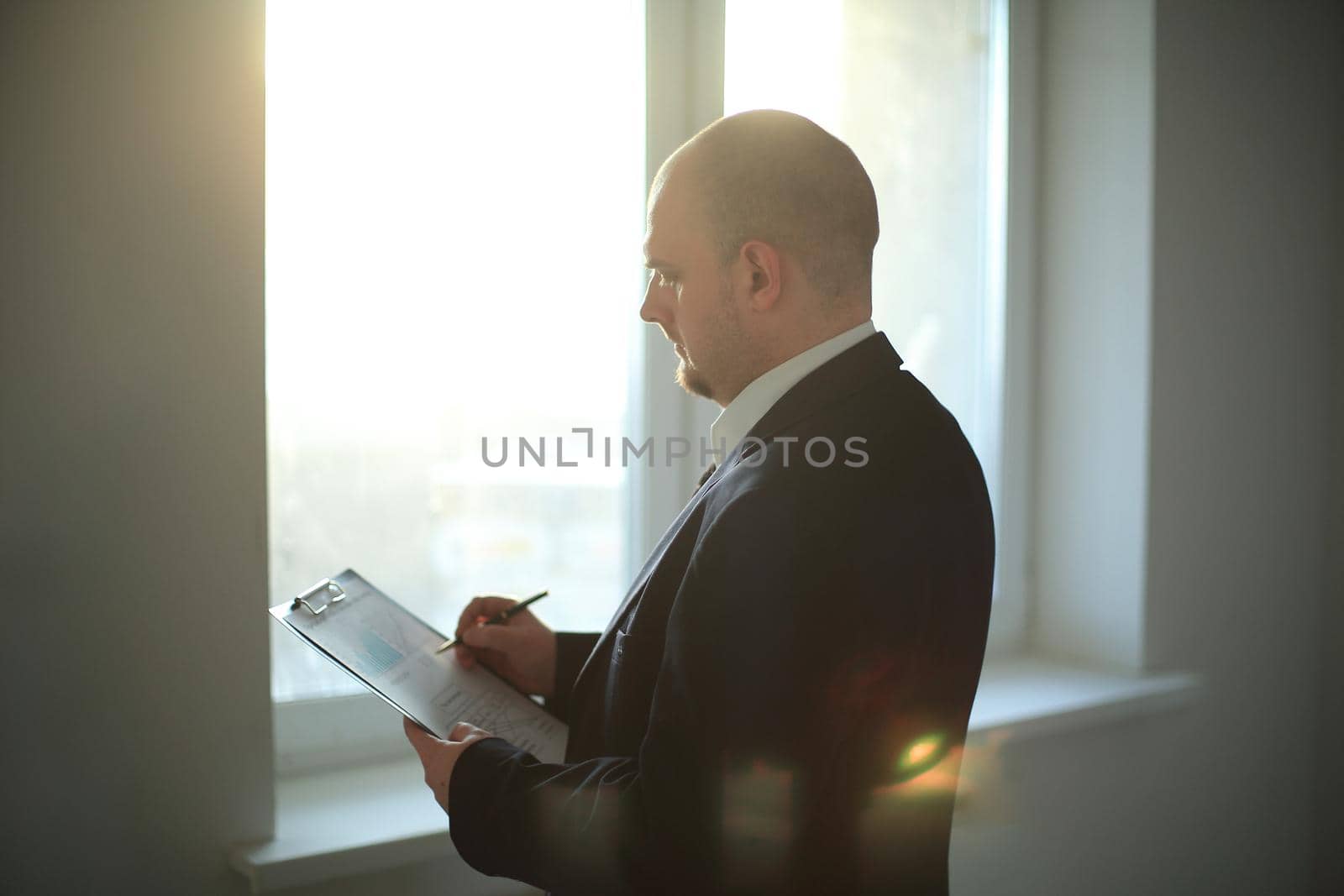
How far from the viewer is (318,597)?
41.9 inches

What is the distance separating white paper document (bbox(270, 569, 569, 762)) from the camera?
1.00 meters

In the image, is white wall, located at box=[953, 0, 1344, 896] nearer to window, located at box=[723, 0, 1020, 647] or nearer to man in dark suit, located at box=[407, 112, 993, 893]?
window, located at box=[723, 0, 1020, 647]

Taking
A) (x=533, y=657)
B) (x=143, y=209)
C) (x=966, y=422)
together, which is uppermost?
(x=143, y=209)

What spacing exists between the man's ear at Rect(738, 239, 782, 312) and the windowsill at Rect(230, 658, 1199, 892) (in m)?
0.81

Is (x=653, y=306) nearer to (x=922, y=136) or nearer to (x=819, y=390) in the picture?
(x=819, y=390)

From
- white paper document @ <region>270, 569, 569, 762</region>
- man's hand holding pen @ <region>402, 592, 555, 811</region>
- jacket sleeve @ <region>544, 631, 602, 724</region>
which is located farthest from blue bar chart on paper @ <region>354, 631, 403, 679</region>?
jacket sleeve @ <region>544, 631, 602, 724</region>

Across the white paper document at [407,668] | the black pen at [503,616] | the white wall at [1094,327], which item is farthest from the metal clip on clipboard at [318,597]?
the white wall at [1094,327]

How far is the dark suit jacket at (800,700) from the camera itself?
802 mm

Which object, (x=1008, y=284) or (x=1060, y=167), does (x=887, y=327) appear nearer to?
(x=1008, y=284)

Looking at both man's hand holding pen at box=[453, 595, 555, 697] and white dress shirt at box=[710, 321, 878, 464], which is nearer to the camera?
white dress shirt at box=[710, 321, 878, 464]

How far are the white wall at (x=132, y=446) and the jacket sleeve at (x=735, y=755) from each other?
55 cm

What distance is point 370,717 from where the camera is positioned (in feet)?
5.04

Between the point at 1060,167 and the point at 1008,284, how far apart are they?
29 centimetres

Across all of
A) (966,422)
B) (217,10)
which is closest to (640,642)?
(217,10)
